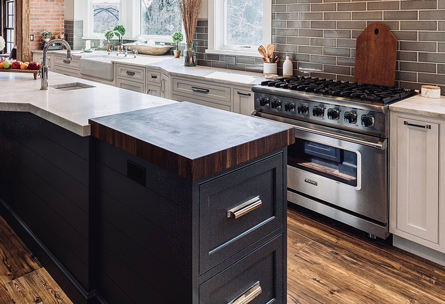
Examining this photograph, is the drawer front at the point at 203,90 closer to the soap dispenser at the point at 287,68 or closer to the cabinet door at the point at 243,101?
the cabinet door at the point at 243,101

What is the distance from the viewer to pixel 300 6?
12.2 feet

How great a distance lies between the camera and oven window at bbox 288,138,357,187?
9.19 ft

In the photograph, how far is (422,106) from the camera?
8.12 feet

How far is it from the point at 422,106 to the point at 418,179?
18.2 inches

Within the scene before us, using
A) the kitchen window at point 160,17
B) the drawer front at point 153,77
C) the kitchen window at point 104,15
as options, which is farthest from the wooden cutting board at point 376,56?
the kitchen window at point 104,15

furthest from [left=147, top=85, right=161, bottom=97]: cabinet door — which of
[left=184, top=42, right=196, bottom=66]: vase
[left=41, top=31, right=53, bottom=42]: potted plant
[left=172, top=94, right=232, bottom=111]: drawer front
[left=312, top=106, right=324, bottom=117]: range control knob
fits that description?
[left=41, top=31, right=53, bottom=42]: potted plant

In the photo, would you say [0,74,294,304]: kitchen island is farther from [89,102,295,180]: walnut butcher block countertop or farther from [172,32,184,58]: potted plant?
[172,32,184,58]: potted plant

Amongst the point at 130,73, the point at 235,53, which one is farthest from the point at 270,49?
the point at 130,73

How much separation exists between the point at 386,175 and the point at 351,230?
59cm

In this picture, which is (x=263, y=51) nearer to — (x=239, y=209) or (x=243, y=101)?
(x=243, y=101)

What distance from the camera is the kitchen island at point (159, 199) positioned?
141 centimetres

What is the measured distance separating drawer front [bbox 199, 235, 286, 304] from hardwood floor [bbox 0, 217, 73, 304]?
1.08m

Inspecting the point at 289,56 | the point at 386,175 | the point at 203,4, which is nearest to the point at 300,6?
the point at 289,56

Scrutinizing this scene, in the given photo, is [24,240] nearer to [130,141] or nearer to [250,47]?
[130,141]
